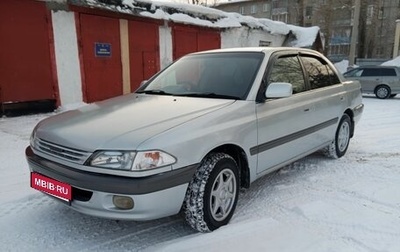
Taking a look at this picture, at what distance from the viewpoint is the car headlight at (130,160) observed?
242 centimetres

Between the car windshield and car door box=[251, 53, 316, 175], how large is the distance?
0.70ft

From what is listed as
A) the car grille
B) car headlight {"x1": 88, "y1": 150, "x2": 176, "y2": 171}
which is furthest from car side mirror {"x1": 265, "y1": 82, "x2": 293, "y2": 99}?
the car grille

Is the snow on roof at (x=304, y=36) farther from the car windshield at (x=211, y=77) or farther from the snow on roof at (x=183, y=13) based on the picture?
the car windshield at (x=211, y=77)

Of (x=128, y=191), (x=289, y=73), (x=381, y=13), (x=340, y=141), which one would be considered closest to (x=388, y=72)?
(x=340, y=141)

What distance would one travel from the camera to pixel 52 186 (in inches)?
107

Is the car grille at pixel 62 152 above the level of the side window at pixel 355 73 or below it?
above

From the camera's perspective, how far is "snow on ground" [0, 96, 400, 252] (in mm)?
2770

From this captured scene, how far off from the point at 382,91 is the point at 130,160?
15.0m

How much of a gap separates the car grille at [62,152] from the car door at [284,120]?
153cm

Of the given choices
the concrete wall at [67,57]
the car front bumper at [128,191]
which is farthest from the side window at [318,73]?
the concrete wall at [67,57]

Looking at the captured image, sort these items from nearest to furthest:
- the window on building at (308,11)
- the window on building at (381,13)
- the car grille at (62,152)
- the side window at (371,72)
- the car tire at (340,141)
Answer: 1. the car grille at (62,152)
2. the car tire at (340,141)
3. the side window at (371,72)
4. the window on building at (381,13)
5. the window on building at (308,11)

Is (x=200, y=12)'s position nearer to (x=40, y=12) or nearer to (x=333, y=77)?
(x=40, y=12)

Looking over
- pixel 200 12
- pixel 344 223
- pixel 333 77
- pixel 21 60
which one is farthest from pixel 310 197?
pixel 200 12

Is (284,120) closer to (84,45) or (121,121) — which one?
(121,121)
